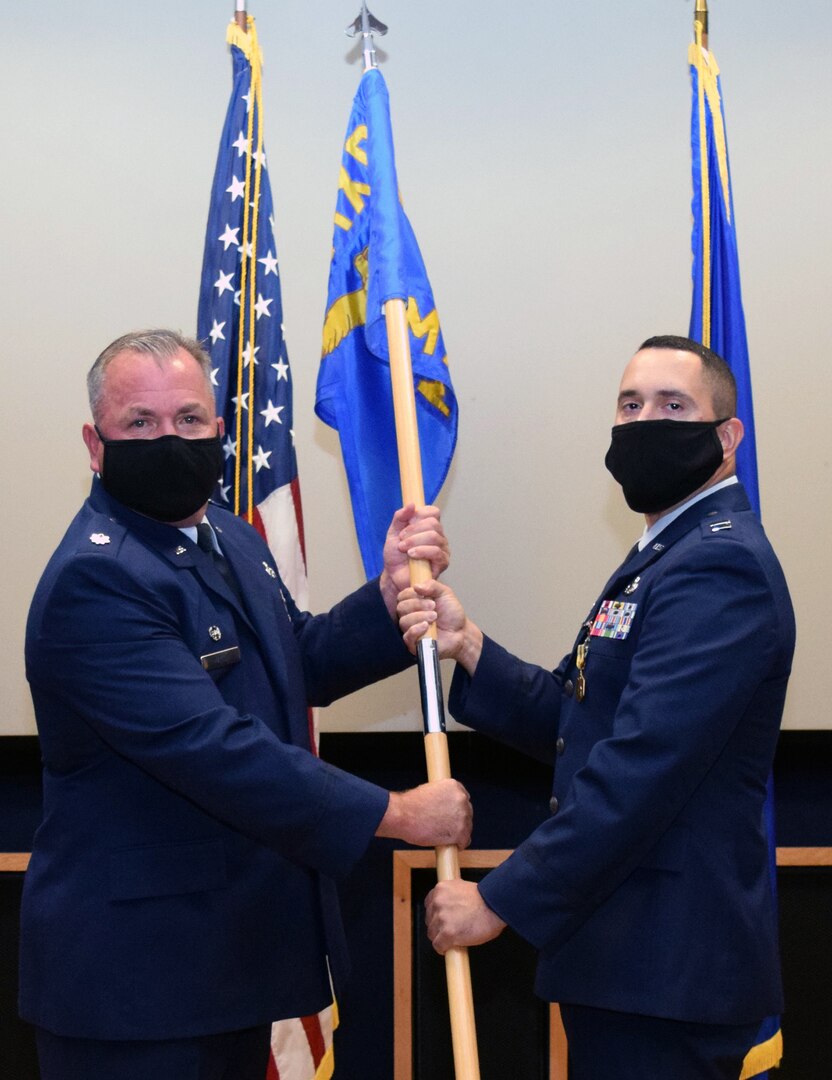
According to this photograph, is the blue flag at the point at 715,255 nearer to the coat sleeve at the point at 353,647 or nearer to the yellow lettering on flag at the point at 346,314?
the yellow lettering on flag at the point at 346,314

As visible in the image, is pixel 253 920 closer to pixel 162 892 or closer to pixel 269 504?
pixel 162 892

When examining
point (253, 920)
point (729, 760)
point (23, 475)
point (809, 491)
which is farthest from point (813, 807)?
point (23, 475)

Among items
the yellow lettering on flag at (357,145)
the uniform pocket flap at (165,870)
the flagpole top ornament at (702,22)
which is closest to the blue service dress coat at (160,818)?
the uniform pocket flap at (165,870)

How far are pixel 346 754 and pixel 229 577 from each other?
1.52m

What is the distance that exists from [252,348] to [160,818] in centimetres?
137

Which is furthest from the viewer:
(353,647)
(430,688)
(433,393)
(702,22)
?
(702,22)

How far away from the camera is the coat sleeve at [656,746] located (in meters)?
1.87

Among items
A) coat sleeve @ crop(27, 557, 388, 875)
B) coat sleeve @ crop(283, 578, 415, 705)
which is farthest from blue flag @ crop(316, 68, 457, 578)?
coat sleeve @ crop(27, 557, 388, 875)

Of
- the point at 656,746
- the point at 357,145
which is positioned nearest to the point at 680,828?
the point at 656,746

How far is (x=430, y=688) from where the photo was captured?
7.36 ft

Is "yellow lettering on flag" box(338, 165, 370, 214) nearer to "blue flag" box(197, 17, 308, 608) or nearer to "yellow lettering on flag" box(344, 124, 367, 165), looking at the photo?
"yellow lettering on flag" box(344, 124, 367, 165)

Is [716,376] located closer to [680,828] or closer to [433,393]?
[433,393]

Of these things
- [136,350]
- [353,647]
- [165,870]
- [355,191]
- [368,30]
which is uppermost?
[368,30]

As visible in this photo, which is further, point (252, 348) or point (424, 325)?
point (252, 348)
